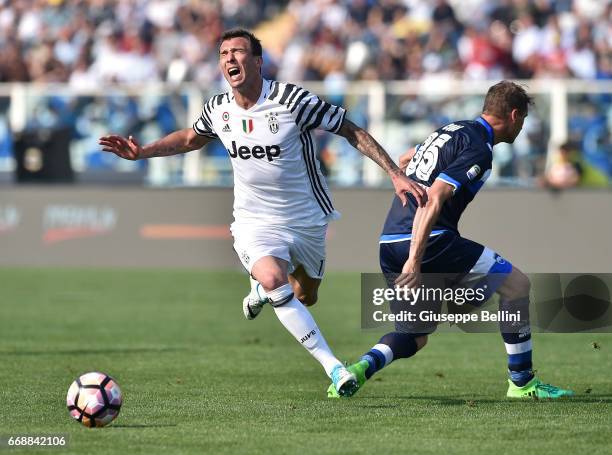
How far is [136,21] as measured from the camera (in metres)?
26.1

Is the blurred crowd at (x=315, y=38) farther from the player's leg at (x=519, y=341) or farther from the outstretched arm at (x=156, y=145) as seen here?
the player's leg at (x=519, y=341)

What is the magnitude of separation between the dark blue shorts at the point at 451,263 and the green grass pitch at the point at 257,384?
2.53 ft

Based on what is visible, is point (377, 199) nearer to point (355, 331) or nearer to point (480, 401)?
point (355, 331)

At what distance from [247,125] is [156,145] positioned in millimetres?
892

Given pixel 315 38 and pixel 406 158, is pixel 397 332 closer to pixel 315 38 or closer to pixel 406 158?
pixel 406 158

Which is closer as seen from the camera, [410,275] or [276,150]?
[410,275]

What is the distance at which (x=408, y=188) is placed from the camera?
8156mm

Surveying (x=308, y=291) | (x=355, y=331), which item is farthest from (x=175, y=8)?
(x=308, y=291)

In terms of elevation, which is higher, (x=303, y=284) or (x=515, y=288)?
(x=515, y=288)

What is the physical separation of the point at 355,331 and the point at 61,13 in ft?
49.2

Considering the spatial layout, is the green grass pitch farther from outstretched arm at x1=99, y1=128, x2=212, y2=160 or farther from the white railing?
the white railing

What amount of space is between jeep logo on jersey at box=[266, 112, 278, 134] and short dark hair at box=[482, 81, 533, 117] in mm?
1427

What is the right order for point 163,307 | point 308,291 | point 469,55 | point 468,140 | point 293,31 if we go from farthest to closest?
1. point 293,31
2. point 469,55
3. point 163,307
4. point 308,291
5. point 468,140

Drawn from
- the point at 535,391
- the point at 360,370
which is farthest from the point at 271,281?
the point at 535,391
